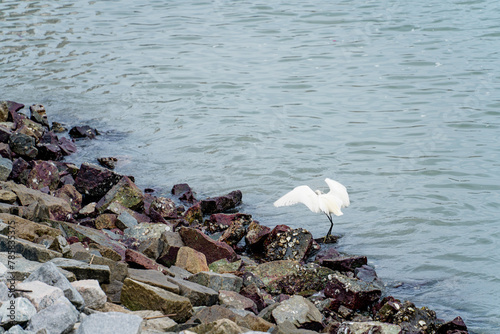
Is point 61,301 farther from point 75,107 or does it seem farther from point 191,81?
point 191,81

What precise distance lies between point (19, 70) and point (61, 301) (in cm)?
1260

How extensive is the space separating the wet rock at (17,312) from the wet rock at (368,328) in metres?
2.15

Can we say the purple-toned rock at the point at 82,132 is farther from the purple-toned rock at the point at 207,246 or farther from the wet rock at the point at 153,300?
the wet rock at the point at 153,300

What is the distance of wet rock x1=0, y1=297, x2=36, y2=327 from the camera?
301 cm

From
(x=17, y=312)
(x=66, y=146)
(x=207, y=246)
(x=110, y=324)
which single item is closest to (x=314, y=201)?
(x=207, y=246)

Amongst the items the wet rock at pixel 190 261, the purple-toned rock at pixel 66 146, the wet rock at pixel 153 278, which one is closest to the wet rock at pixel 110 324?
the wet rock at pixel 153 278

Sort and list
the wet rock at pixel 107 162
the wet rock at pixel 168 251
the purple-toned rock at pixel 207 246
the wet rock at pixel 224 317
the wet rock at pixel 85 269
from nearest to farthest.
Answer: the wet rock at pixel 224 317
the wet rock at pixel 85 269
the wet rock at pixel 168 251
the purple-toned rock at pixel 207 246
the wet rock at pixel 107 162

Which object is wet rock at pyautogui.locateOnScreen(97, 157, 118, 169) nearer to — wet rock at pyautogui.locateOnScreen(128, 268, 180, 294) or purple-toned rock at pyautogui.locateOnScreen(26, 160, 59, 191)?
A: purple-toned rock at pyautogui.locateOnScreen(26, 160, 59, 191)

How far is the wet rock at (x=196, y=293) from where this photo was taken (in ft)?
14.0

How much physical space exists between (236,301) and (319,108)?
7.18 metres

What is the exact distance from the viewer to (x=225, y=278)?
4.92m

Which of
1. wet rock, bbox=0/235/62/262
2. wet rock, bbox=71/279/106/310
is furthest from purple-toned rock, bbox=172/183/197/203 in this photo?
wet rock, bbox=71/279/106/310

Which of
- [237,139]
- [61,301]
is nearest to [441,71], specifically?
[237,139]

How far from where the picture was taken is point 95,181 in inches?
291
